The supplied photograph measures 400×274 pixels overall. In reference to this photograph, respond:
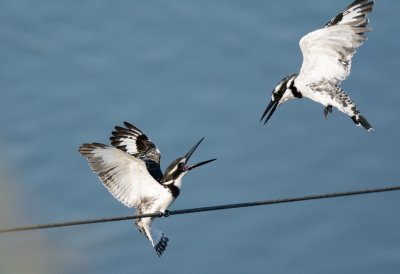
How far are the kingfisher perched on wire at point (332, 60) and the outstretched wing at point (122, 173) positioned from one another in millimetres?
1560

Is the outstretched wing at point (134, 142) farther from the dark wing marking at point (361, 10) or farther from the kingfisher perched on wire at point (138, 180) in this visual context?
the dark wing marking at point (361, 10)

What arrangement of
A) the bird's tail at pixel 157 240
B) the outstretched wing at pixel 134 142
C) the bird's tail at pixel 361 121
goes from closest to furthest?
the bird's tail at pixel 157 240 → the bird's tail at pixel 361 121 → the outstretched wing at pixel 134 142

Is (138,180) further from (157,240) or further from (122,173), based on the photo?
(157,240)

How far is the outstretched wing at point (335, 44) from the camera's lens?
7.16 m

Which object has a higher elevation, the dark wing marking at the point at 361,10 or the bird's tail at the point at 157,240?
the dark wing marking at the point at 361,10

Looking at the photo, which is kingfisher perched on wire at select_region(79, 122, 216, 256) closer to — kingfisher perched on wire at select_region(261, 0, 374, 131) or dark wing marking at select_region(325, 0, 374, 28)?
kingfisher perched on wire at select_region(261, 0, 374, 131)

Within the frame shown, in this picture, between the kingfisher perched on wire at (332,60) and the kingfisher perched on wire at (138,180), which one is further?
the kingfisher perched on wire at (332,60)

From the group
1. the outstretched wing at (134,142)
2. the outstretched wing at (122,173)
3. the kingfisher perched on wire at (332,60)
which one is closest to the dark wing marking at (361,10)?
the kingfisher perched on wire at (332,60)

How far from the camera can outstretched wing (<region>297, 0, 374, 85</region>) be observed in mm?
7164

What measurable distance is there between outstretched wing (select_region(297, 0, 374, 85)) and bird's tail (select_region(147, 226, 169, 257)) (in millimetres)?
1624

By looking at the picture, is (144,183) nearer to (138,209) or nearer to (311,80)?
(138,209)

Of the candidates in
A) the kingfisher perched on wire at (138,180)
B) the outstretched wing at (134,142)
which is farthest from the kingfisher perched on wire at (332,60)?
the kingfisher perched on wire at (138,180)

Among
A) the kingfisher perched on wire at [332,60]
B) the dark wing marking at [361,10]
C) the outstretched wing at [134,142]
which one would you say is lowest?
the outstretched wing at [134,142]

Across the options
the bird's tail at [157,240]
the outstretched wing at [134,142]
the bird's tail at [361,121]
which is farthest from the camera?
the outstretched wing at [134,142]
